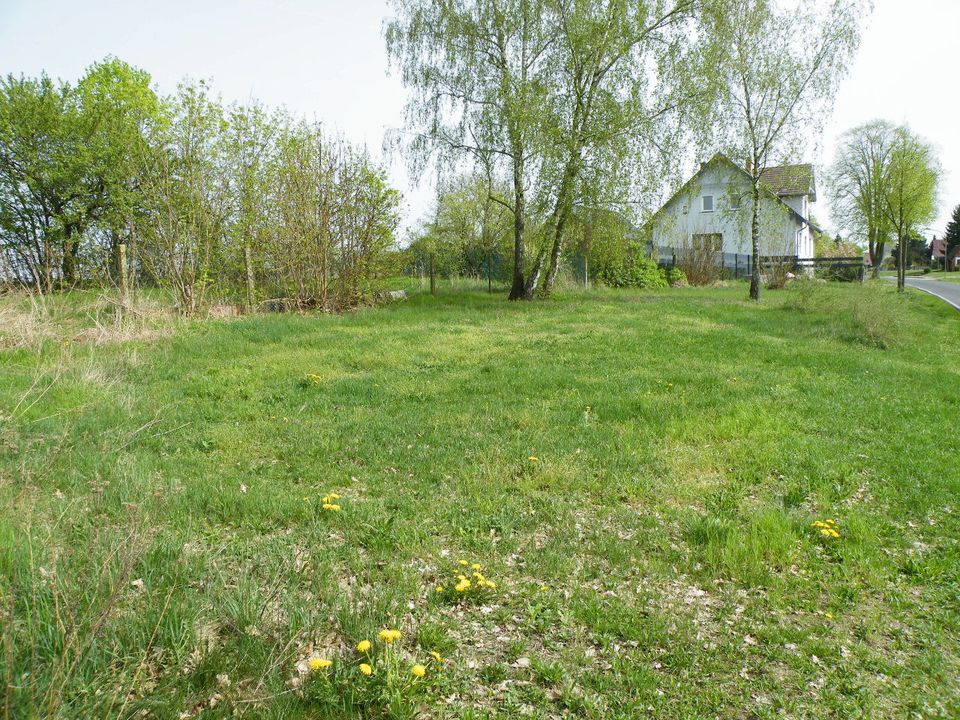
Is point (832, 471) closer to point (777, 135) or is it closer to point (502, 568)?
point (502, 568)

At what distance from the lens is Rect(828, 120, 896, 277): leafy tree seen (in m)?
31.4

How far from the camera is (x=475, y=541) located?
443 centimetres

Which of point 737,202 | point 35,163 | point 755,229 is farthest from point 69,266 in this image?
point 755,229

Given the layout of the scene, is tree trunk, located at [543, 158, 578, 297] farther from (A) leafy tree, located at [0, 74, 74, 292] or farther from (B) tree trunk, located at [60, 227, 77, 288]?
(A) leafy tree, located at [0, 74, 74, 292]

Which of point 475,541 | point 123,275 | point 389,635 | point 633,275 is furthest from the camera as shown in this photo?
point 633,275

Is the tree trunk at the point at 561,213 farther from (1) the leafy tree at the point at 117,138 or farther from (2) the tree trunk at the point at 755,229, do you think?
(1) the leafy tree at the point at 117,138

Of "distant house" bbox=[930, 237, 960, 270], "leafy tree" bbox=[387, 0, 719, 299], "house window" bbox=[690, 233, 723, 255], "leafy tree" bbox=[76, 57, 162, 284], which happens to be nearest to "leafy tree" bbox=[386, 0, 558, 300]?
"leafy tree" bbox=[387, 0, 719, 299]

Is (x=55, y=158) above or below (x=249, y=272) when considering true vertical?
above

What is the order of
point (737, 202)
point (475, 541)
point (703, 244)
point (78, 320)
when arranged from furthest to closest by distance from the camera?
1. point (703, 244)
2. point (737, 202)
3. point (78, 320)
4. point (475, 541)

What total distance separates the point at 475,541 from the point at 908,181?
34.9 meters

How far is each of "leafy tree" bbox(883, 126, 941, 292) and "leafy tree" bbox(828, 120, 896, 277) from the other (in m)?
0.39

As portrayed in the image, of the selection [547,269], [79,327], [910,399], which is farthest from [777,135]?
[79,327]

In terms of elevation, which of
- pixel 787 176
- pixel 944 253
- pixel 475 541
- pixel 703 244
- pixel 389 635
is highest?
pixel 944 253

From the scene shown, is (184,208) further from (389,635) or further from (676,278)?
(676,278)
